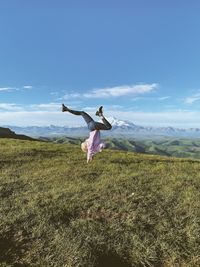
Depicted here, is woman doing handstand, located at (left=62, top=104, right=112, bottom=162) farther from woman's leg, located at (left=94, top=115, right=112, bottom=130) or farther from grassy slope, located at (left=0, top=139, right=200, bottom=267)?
grassy slope, located at (left=0, top=139, right=200, bottom=267)

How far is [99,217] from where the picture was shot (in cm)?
1474

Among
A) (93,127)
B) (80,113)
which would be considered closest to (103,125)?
(93,127)

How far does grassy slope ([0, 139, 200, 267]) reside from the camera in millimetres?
11758

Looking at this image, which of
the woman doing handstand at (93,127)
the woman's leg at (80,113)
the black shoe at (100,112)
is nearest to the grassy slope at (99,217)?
the woman doing handstand at (93,127)

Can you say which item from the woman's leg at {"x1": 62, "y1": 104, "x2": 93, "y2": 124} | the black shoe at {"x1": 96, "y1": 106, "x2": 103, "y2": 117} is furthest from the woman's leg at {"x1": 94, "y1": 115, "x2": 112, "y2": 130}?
the woman's leg at {"x1": 62, "y1": 104, "x2": 93, "y2": 124}

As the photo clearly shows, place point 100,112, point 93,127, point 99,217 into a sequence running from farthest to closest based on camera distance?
point 93,127
point 100,112
point 99,217

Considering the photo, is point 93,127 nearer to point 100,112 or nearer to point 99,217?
point 100,112

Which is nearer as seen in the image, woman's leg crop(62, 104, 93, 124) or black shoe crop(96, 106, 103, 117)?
black shoe crop(96, 106, 103, 117)

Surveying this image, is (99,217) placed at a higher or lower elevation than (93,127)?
lower

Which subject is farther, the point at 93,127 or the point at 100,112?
the point at 93,127

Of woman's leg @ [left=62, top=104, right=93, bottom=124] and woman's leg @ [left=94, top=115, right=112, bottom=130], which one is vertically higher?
woman's leg @ [left=62, top=104, right=93, bottom=124]

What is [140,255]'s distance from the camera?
11.8 meters

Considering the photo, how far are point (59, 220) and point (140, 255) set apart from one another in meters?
4.54

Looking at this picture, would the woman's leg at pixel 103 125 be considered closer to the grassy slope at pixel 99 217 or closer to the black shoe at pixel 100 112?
the black shoe at pixel 100 112
